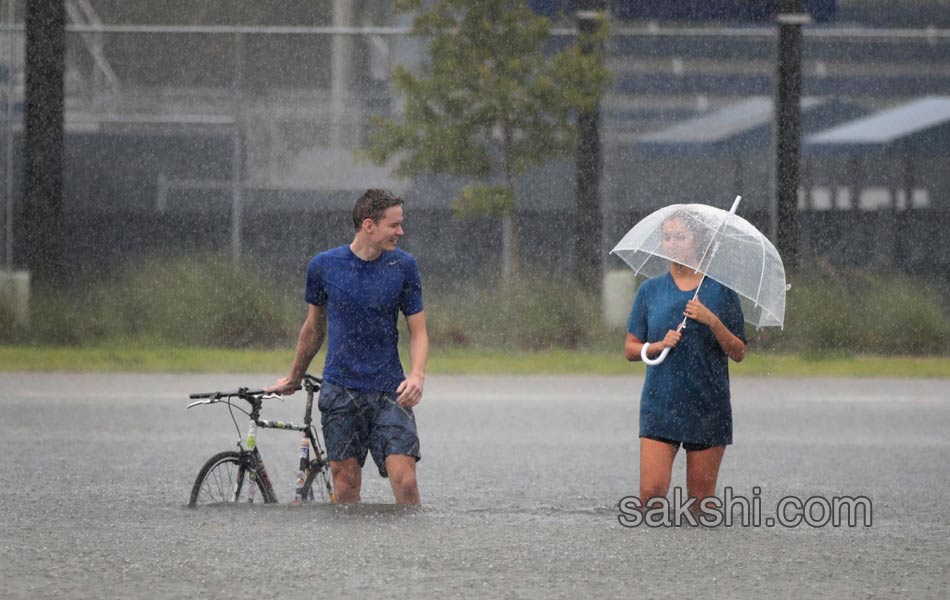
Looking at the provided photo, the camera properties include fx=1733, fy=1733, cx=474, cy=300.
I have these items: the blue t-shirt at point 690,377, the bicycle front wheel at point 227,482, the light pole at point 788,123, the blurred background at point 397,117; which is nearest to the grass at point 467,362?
the light pole at point 788,123

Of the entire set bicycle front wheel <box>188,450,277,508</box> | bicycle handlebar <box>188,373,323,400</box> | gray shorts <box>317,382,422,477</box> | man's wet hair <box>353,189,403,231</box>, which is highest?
man's wet hair <box>353,189,403,231</box>

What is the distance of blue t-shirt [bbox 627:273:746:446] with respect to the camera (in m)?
7.32

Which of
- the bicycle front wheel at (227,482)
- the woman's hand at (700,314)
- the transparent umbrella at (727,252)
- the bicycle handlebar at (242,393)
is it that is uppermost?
the transparent umbrella at (727,252)

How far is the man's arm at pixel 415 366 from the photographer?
24.1ft

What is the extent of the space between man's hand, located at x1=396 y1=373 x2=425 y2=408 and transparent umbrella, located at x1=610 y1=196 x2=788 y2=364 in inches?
38.3

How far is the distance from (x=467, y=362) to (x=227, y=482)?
436 inches

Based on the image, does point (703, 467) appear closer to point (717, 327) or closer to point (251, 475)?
point (717, 327)

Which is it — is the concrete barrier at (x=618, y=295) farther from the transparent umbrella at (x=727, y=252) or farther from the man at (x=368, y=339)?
the man at (x=368, y=339)

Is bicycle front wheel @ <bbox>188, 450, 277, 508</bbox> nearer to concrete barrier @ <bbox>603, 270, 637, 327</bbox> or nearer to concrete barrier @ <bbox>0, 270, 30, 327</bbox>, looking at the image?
concrete barrier @ <bbox>0, 270, 30, 327</bbox>

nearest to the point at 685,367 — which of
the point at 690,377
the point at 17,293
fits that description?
the point at 690,377

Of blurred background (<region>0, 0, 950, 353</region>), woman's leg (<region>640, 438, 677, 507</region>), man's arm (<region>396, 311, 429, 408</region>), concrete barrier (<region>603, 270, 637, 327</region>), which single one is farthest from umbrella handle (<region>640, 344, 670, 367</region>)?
blurred background (<region>0, 0, 950, 353</region>)

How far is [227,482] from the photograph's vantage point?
7.98m

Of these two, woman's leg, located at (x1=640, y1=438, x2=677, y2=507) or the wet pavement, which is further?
woman's leg, located at (x1=640, y1=438, x2=677, y2=507)

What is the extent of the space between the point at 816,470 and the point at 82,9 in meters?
16.2
